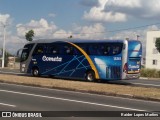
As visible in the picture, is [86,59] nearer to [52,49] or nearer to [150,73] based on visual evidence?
[52,49]

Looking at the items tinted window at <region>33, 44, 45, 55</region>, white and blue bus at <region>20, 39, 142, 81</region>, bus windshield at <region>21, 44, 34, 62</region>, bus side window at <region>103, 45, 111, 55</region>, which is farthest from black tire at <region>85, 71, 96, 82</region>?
bus windshield at <region>21, 44, 34, 62</region>

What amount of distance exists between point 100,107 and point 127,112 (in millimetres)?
1612

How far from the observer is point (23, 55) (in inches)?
1446

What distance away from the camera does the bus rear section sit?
28.9 metres

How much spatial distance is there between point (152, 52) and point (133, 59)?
76.6 m

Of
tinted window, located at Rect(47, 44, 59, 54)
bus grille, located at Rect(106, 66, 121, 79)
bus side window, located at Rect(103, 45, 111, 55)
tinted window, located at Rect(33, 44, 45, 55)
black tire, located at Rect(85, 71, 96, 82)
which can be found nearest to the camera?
bus grille, located at Rect(106, 66, 121, 79)

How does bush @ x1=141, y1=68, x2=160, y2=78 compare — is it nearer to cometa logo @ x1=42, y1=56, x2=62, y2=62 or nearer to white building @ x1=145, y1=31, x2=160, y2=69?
cometa logo @ x1=42, y1=56, x2=62, y2=62

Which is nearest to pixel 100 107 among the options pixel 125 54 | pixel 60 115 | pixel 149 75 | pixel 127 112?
pixel 127 112

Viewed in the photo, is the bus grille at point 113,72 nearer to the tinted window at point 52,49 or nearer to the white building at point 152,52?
the tinted window at point 52,49

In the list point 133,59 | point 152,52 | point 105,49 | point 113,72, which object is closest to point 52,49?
point 105,49

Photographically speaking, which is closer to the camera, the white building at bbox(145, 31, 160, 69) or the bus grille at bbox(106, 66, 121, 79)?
the bus grille at bbox(106, 66, 121, 79)

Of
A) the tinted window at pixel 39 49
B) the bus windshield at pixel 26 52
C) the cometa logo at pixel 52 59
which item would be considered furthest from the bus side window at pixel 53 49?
the bus windshield at pixel 26 52

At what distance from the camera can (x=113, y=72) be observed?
29188mm

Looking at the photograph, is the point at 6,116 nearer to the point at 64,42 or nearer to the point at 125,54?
the point at 125,54
